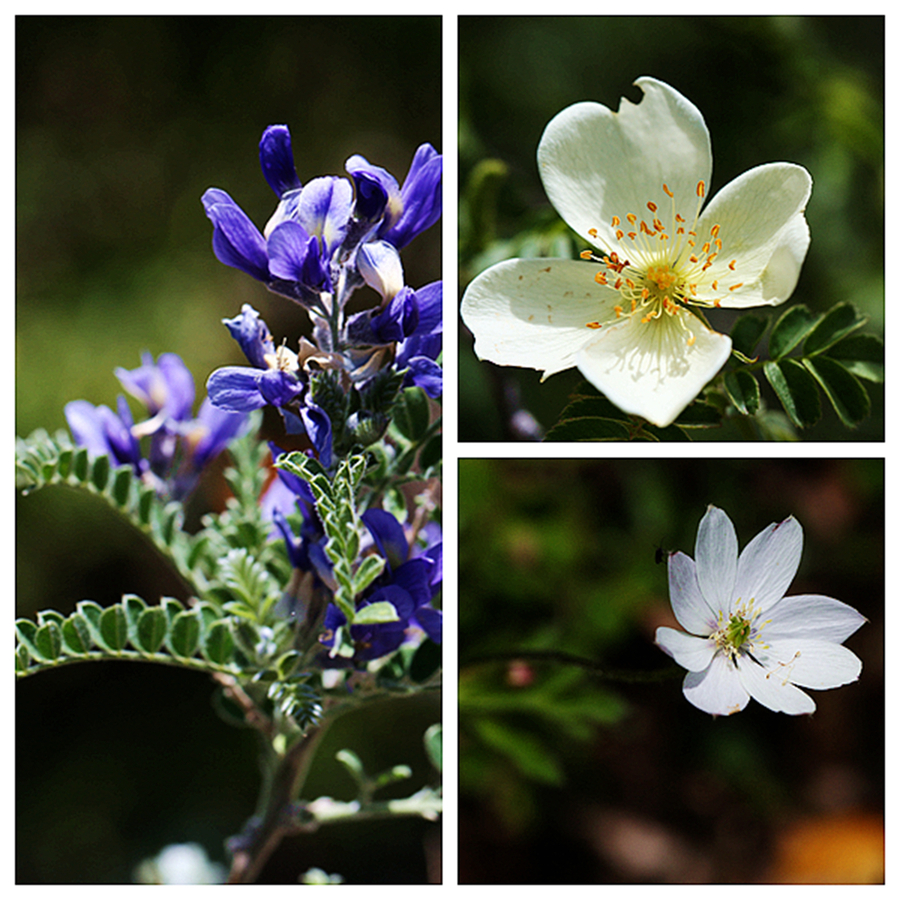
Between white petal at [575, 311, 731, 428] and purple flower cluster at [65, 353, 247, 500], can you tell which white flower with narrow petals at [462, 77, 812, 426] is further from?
purple flower cluster at [65, 353, 247, 500]

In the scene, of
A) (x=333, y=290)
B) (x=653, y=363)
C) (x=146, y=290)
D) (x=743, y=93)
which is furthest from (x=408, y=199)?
(x=146, y=290)

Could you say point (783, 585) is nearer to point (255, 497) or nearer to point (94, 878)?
point (255, 497)

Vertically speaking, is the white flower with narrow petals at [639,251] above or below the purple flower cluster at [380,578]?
above

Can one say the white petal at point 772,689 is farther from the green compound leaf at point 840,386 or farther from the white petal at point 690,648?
the green compound leaf at point 840,386

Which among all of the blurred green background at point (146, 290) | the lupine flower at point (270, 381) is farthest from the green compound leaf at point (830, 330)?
the blurred green background at point (146, 290)

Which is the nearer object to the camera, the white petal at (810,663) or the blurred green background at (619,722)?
the white petal at (810,663)
